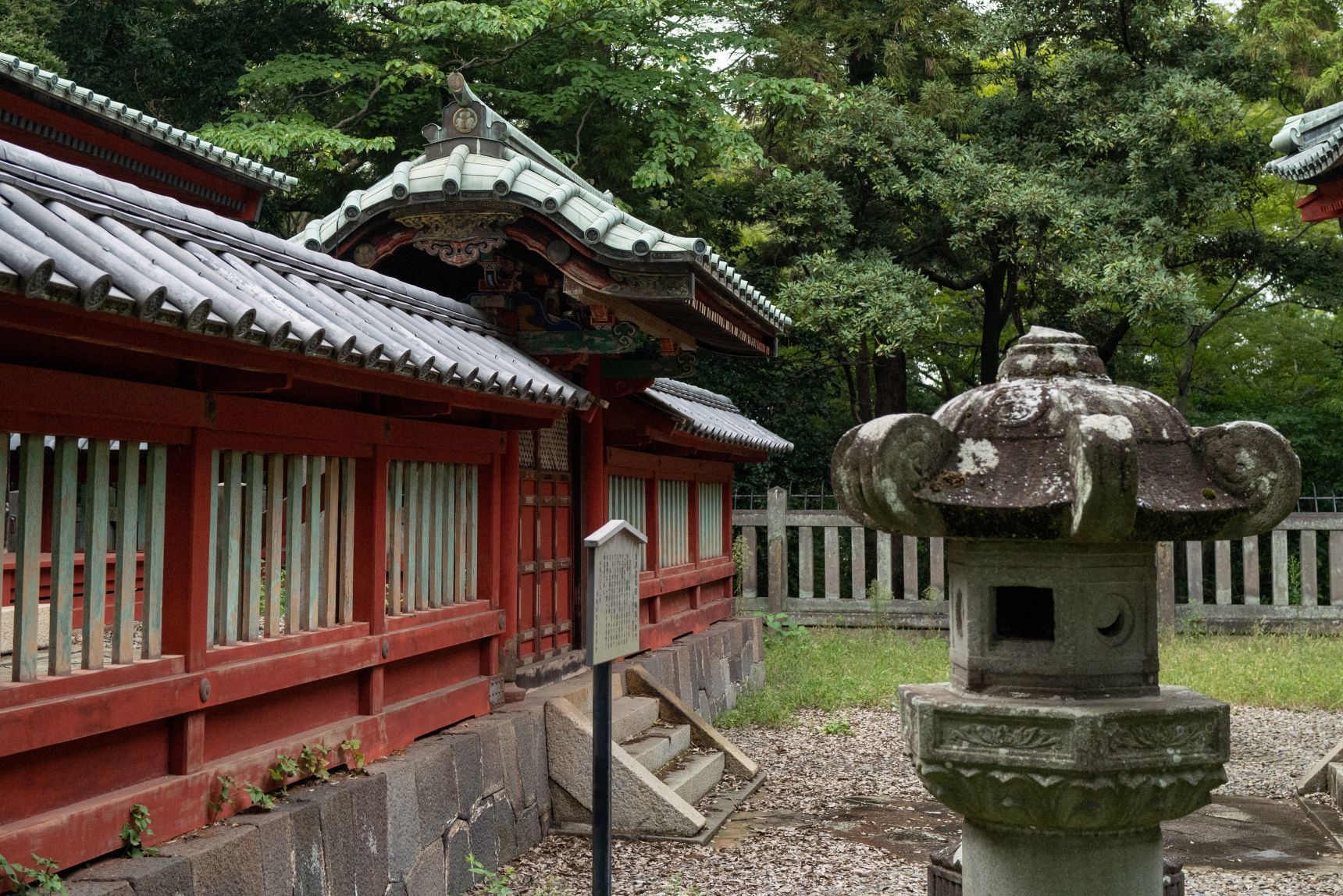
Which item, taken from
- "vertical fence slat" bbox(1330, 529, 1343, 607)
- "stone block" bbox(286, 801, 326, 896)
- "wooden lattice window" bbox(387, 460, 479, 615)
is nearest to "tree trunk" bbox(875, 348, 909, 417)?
"vertical fence slat" bbox(1330, 529, 1343, 607)

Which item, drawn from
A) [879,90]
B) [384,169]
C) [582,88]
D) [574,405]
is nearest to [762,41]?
[879,90]

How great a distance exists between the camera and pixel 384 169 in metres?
18.1

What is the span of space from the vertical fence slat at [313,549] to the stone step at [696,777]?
3.36 metres

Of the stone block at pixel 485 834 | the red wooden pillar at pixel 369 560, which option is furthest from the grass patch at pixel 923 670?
the red wooden pillar at pixel 369 560

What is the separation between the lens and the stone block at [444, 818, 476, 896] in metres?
6.53

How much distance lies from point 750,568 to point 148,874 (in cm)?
1400

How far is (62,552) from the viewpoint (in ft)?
13.8

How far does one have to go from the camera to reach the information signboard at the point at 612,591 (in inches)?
180

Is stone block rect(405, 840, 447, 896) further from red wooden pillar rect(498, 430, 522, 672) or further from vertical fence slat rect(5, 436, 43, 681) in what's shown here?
vertical fence slat rect(5, 436, 43, 681)

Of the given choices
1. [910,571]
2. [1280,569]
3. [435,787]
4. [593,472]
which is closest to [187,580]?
[435,787]

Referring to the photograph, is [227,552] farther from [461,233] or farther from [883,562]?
[883,562]

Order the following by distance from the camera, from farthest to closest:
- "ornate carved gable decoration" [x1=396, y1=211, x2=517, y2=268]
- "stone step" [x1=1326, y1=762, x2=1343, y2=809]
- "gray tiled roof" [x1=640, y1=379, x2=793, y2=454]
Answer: "gray tiled roof" [x1=640, y1=379, x2=793, y2=454]
"stone step" [x1=1326, y1=762, x2=1343, y2=809]
"ornate carved gable decoration" [x1=396, y1=211, x2=517, y2=268]

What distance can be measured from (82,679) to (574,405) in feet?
12.7

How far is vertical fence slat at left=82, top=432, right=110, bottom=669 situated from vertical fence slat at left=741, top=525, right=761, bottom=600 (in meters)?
13.7
